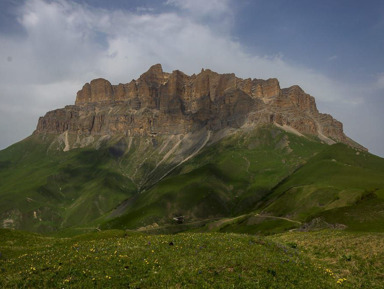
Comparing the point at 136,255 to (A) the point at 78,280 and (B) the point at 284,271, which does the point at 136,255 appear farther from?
(B) the point at 284,271

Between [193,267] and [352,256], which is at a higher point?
[193,267]

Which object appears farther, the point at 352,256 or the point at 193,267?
the point at 352,256

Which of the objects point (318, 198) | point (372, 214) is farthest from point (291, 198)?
point (372, 214)

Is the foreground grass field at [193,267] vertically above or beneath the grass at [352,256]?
above

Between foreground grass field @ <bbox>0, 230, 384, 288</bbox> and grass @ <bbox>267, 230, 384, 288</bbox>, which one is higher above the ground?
foreground grass field @ <bbox>0, 230, 384, 288</bbox>

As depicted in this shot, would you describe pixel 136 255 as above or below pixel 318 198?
above

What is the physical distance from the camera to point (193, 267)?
69.6 ft

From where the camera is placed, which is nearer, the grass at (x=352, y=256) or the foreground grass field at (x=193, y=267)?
the foreground grass field at (x=193, y=267)

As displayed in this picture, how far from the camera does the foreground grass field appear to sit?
19562 millimetres

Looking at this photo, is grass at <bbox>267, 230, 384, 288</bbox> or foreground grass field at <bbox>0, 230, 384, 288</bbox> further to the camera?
grass at <bbox>267, 230, 384, 288</bbox>

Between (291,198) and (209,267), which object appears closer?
(209,267)

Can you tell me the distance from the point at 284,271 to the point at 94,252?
14886 millimetres

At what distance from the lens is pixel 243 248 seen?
25.7 meters

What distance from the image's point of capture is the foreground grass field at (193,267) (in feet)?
64.2
